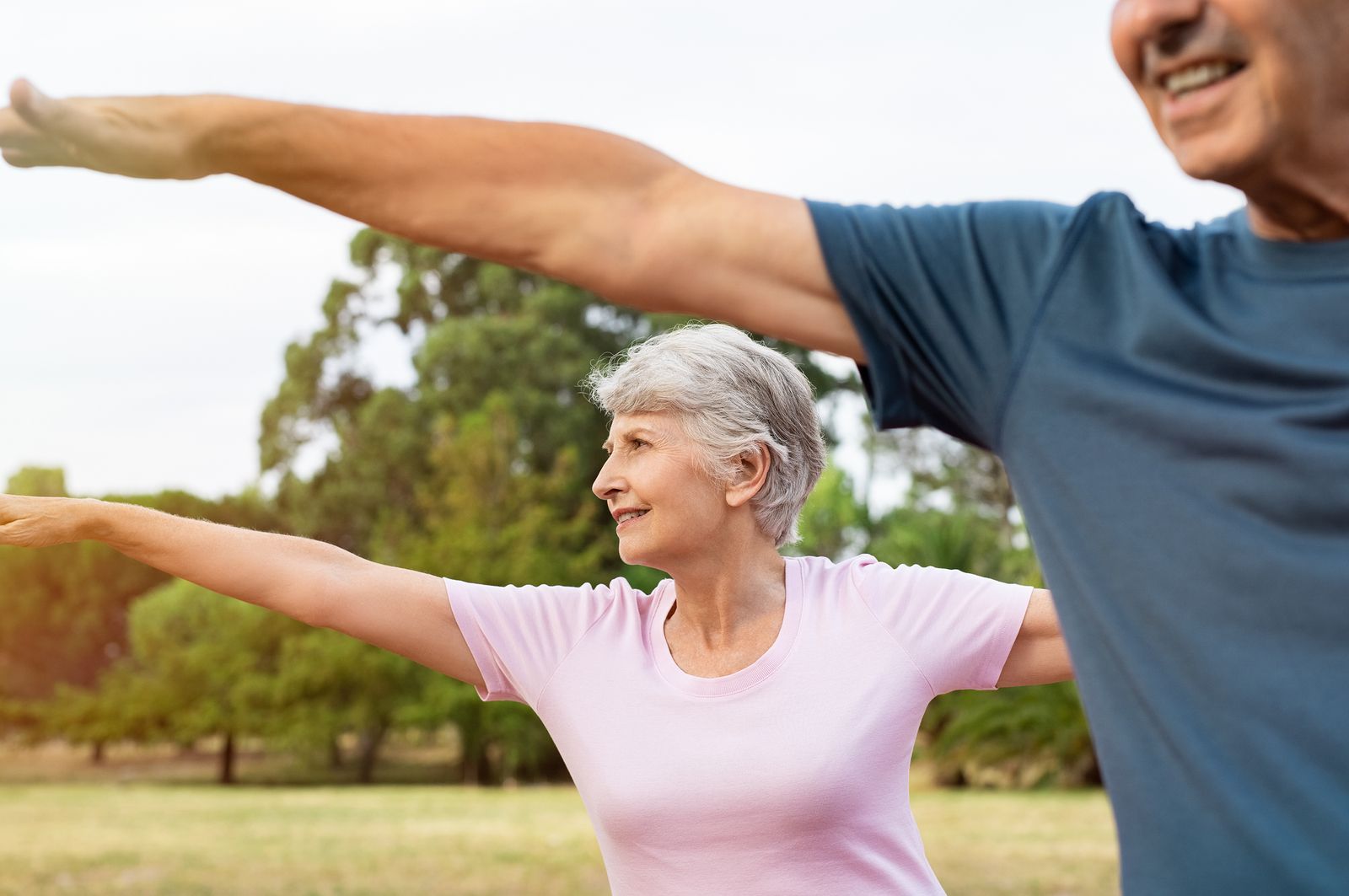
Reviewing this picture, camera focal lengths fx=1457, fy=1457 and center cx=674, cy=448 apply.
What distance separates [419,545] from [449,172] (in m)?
19.2

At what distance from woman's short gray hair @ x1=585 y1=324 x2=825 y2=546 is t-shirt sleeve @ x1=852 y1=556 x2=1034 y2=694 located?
0.39m

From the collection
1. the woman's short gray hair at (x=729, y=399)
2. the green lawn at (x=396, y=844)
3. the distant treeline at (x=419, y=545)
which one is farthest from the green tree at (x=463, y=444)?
the woman's short gray hair at (x=729, y=399)

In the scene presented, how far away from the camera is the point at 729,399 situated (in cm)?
277

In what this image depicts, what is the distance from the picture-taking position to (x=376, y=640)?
2426 millimetres

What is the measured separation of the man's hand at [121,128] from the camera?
3.36 feet

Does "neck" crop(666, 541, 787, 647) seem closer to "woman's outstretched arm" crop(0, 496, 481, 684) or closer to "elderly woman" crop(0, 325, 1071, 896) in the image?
"elderly woman" crop(0, 325, 1071, 896)

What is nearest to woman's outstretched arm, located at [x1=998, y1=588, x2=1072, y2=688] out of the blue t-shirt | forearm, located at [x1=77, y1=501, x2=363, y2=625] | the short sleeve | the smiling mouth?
the short sleeve

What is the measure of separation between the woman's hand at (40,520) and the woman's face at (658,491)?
2.88 feet

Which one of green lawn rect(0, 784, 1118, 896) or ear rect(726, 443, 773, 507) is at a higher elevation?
ear rect(726, 443, 773, 507)

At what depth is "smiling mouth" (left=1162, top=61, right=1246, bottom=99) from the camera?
38.8 inches

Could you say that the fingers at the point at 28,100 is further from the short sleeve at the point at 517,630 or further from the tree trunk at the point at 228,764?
the tree trunk at the point at 228,764

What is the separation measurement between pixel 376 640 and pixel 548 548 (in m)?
18.0

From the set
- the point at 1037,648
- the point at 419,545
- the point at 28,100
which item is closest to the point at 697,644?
the point at 1037,648

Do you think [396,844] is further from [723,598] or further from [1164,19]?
[1164,19]
